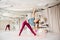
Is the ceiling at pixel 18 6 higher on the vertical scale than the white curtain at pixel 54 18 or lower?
higher

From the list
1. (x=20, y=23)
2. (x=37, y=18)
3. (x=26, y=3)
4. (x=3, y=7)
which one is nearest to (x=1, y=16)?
(x=3, y=7)

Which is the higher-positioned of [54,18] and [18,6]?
[18,6]

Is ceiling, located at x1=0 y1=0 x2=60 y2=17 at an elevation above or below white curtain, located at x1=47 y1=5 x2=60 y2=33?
above

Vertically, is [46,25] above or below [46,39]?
above

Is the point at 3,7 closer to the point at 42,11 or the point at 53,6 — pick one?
the point at 42,11

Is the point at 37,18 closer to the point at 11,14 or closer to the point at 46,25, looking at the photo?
the point at 46,25

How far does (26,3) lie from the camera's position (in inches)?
58.0

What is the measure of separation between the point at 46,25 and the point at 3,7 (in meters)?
0.63

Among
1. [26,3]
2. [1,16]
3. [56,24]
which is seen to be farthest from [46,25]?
[1,16]

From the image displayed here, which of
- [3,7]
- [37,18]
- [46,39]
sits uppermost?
[3,7]

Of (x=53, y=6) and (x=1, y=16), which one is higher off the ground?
(x=53, y=6)

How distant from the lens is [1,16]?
1454 millimetres

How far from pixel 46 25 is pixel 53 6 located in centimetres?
28

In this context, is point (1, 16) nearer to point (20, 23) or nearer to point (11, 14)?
point (11, 14)
